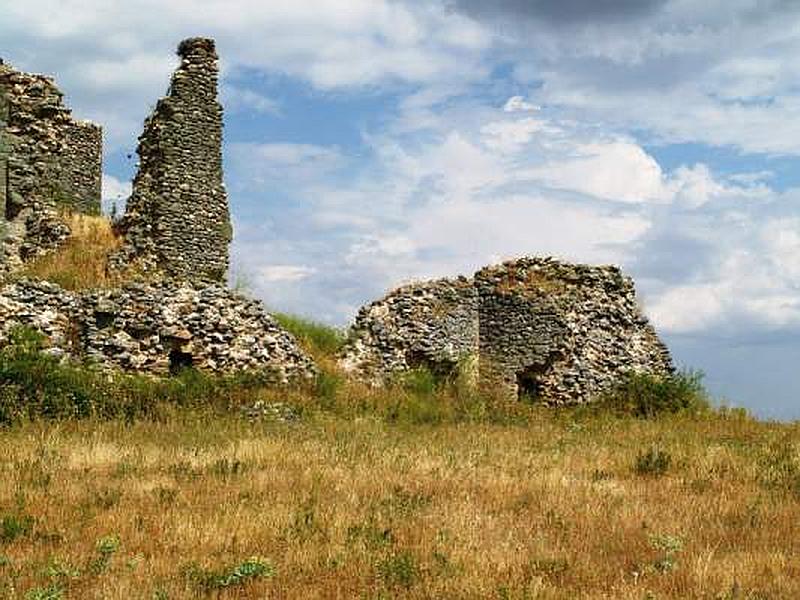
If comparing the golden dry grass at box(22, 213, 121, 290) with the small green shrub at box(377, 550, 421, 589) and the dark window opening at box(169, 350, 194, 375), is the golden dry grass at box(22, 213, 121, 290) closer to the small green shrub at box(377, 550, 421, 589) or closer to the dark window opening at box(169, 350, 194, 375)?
the dark window opening at box(169, 350, 194, 375)

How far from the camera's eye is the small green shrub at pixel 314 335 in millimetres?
22000

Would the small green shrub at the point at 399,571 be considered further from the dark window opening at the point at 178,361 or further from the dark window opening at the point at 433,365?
the dark window opening at the point at 433,365

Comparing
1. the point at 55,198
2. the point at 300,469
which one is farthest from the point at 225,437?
the point at 55,198

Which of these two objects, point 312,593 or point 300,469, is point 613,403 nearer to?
point 300,469

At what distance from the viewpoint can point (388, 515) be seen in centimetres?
948

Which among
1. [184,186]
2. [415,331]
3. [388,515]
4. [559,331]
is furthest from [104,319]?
[559,331]

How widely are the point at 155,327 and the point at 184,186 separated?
13.6 ft

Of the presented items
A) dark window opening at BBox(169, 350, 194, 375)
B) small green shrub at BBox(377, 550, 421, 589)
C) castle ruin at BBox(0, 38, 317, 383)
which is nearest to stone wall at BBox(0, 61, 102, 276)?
castle ruin at BBox(0, 38, 317, 383)

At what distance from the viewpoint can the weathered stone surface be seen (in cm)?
2256

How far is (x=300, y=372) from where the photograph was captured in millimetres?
19578

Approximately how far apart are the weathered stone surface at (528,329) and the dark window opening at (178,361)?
4643 mm

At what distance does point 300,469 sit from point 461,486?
217cm

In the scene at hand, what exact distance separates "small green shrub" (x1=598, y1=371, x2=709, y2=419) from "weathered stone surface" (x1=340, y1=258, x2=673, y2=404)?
47 cm

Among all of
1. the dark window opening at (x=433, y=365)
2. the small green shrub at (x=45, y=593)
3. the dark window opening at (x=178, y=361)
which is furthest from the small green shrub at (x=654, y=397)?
the small green shrub at (x=45, y=593)
